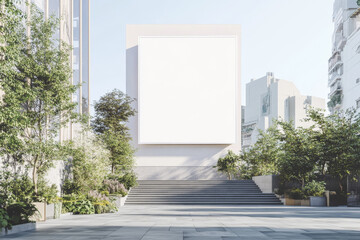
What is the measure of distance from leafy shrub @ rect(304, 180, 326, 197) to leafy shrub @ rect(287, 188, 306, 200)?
0.36 meters

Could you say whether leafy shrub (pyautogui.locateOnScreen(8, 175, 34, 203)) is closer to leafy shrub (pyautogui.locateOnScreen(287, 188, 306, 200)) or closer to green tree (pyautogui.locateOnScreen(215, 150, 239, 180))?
leafy shrub (pyautogui.locateOnScreen(287, 188, 306, 200))

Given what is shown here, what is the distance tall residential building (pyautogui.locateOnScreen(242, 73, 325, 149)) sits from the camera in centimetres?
13750

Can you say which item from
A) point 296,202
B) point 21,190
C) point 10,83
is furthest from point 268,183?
point 10,83

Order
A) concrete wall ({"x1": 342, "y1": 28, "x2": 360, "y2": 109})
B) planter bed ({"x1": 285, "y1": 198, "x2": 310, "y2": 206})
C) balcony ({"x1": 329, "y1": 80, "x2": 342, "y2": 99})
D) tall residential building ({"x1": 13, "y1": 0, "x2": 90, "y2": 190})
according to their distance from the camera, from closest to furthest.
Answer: tall residential building ({"x1": 13, "y1": 0, "x2": 90, "y2": 190}), planter bed ({"x1": 285, "y1": 198, "x2": 310, "y2": 206}), concrete wall ({"x1": 342, "y1": 28, "x2": 360, "y2": 109}), balcony ({"x1": 329, "y1": 80, "x2": 342, "y2": 99})

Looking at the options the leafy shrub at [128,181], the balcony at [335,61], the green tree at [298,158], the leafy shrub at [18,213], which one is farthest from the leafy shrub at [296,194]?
the balcony at [335,61]

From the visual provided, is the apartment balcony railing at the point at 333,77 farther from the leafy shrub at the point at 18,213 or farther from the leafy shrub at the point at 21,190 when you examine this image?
the leafy shrub at the point at 18,213

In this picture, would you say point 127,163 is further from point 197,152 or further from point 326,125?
point 326,125

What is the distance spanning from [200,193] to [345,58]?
40262 mm

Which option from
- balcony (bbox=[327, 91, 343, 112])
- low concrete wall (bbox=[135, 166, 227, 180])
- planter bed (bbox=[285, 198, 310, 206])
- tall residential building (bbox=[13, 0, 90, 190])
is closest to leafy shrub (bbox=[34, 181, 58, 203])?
tall residential building (bbox=[13, 0, 90, 190])

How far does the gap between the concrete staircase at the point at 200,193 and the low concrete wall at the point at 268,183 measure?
1.32 ft

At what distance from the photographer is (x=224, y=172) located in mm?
42500

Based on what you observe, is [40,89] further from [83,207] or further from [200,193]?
[200,193]

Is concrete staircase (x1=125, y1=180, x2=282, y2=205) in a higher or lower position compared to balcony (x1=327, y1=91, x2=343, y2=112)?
lower

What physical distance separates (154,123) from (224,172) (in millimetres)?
8942
